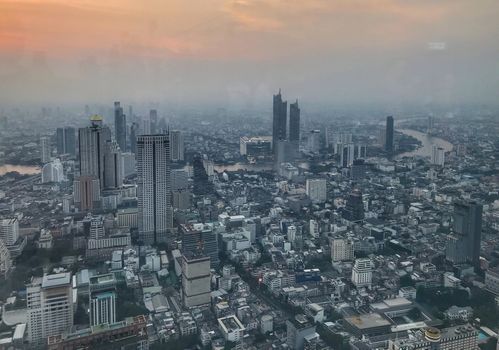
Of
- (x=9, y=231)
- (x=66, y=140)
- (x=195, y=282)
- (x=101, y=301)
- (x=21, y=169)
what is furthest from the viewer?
(x=66, y=140)

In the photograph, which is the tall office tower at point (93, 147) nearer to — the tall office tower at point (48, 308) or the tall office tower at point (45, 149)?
the tall office tower at point (45, 149)

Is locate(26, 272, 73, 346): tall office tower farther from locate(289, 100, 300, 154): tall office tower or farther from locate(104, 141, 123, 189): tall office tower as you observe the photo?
locate(289, 100, 300, 154): tall office tower

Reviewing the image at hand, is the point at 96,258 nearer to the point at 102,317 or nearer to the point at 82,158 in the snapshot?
the point at 102,317

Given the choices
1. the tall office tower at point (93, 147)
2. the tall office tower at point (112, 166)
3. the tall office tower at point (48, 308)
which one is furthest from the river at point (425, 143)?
the tall office tower at point (48, 308)

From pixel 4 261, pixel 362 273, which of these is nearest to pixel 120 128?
pixel 4 261

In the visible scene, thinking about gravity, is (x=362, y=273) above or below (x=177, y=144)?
below

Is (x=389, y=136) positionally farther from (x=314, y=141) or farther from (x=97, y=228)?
(x=97, y=228)

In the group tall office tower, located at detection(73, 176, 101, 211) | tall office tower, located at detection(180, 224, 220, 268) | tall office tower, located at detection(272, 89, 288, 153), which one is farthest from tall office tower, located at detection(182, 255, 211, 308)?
tall office tower, located at detection(272, 89, 288, 153)
